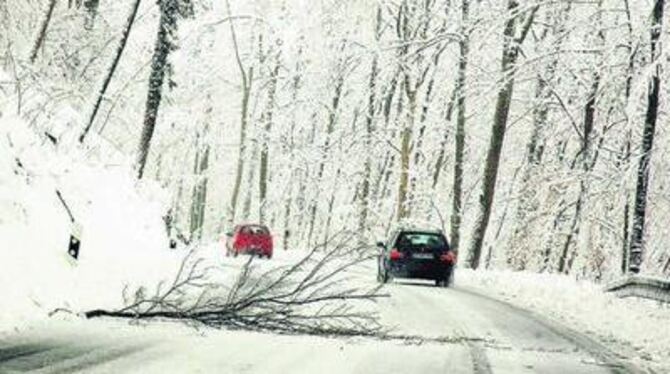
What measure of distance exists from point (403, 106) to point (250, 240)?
16.9m

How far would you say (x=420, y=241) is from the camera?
25422 millimetres

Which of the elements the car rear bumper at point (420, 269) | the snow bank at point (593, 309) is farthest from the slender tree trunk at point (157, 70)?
the car rear bumper at point (420, 269)

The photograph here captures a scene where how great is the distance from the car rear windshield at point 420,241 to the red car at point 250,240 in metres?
15.3

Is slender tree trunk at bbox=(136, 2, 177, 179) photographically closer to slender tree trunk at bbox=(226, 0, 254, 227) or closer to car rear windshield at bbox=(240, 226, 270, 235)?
car rear windshield at bbox=(240, 226, 270, 235)

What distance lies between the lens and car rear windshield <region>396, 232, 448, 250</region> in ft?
82.4

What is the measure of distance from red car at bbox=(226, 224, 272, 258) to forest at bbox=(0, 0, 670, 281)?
4.32 m

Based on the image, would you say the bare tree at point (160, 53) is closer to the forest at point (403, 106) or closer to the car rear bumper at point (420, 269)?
the forest at point (403, 106)

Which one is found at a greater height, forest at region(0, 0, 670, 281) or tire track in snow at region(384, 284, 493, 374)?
forest at region(0, 0, 670, 281)

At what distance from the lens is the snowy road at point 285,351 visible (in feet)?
27.3

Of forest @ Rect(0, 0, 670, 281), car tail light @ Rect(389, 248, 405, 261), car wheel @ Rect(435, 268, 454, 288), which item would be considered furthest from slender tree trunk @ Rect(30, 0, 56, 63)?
car wheel @ Rect(435, 268, 454, 288)

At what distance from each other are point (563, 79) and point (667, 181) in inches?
254

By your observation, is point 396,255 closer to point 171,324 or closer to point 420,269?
point 420,269

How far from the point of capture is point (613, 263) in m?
42.8

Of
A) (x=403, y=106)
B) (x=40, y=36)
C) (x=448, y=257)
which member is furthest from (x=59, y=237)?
(x=403, y=106)
